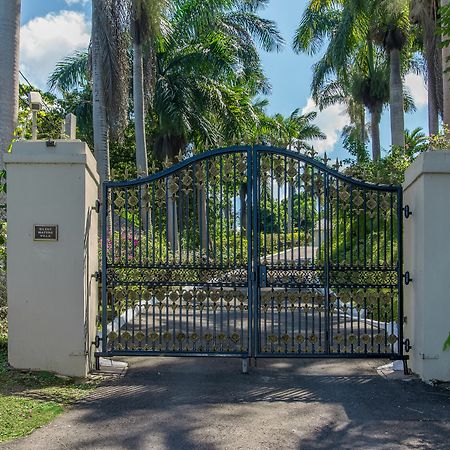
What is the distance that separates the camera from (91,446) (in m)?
4.46

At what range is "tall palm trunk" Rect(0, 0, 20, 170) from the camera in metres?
8.77

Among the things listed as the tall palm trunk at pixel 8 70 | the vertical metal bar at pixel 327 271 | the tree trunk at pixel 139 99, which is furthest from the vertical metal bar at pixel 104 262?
the tree trunk at pixel 139 99

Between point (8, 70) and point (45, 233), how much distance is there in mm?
3885

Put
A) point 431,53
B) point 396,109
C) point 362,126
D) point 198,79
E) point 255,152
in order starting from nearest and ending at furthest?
1. point 255,152
2. point 431,53
3. point 396,109
4. point 198,79
5. point 362,126

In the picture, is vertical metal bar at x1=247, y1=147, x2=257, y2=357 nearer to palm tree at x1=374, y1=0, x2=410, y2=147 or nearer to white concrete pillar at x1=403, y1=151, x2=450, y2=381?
white concrete pillar at x1=403, y1=151, x2=450, y2=381

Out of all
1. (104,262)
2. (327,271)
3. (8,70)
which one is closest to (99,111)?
(8,70)

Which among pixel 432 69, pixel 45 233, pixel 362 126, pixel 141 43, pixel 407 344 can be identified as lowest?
pixel 407 344

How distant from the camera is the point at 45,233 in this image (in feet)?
20.9

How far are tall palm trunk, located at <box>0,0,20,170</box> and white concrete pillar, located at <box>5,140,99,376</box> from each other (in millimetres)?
2722

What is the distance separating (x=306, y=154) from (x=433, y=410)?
3255 mm

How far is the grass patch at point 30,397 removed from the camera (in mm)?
4816

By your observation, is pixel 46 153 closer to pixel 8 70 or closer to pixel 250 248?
pixel 250 248

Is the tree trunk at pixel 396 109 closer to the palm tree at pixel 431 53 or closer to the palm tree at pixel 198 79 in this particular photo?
the palm tree at pixel 431 53

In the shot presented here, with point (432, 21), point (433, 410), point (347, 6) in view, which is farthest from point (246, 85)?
point (433, 410)
